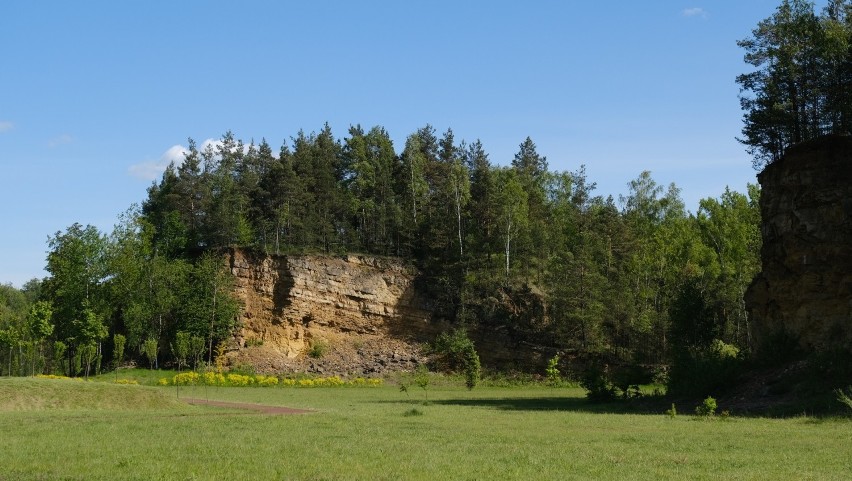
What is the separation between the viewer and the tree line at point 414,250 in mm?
66438

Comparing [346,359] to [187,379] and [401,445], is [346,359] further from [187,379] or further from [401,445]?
[401,445]

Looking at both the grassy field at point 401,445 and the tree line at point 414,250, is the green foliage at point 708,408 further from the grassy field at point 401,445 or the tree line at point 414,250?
the tree line at point 414,250

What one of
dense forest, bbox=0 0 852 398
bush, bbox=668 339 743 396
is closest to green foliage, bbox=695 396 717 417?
bush, bbox=668 339 743 396

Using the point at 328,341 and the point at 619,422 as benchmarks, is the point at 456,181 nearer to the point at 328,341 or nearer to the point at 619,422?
the point at 328,341

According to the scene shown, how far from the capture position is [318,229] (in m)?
75.2

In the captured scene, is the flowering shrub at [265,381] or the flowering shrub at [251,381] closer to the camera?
the flowering shrub at [251,381]

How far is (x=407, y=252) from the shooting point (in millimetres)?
78500

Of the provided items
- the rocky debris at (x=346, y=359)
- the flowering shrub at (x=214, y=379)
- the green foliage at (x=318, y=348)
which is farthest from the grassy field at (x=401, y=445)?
the green foliage at (x=318, y=348)

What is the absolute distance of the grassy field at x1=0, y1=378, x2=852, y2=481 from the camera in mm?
14617

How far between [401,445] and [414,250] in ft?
199

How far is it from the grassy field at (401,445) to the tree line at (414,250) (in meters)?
35.8

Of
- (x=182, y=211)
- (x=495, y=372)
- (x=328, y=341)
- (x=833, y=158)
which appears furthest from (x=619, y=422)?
(x=182, y=211)

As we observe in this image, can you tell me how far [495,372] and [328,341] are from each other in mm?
15216

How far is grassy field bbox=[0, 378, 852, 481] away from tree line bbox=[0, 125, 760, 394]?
35.8 meters
